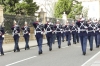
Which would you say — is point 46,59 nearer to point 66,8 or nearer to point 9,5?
point 9,5

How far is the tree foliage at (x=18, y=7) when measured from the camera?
30.4m

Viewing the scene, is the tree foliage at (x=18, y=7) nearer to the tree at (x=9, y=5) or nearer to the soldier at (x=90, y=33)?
the tree at (x=9, y=5)

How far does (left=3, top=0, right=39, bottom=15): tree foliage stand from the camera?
30.4 metres

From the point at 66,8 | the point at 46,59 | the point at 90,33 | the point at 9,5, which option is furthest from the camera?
the point at 66,8

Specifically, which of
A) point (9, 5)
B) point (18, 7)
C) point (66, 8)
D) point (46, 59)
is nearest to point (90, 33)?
point (46, 59)

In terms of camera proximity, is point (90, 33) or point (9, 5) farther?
point (9, 5)

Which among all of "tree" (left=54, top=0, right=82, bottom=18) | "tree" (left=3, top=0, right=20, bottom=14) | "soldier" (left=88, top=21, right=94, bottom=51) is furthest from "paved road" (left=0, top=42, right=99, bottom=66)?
"tree" (left=54, top=0, right=82, bottom=18)

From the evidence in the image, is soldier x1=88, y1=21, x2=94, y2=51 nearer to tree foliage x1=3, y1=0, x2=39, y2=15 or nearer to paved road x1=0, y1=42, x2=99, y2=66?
paved road x1=0, y1=42, x2=99, y2=66

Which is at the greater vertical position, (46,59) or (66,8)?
(66,8)

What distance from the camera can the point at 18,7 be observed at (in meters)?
30.2

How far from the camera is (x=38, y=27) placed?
15.4 meters

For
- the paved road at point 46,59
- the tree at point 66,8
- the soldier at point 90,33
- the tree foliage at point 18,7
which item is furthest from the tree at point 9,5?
the tree at point 66,8

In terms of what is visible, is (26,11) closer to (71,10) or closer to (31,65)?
(31,65)

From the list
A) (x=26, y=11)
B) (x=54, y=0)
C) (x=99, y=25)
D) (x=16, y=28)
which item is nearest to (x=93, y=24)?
(x=99, y=25)
